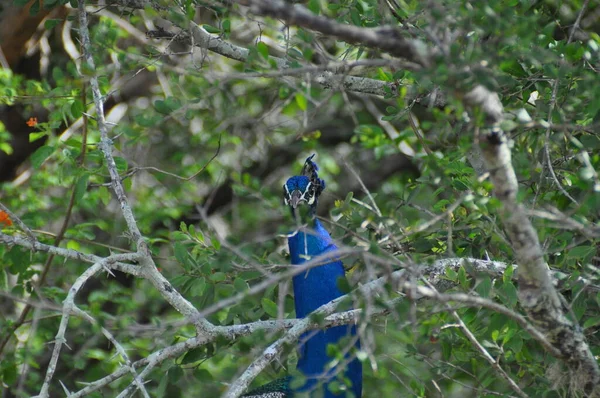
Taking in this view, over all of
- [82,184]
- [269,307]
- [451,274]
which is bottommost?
[269,307]

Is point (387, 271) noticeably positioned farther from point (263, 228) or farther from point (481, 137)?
point (263, 228)

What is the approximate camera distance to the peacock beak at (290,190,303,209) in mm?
4133

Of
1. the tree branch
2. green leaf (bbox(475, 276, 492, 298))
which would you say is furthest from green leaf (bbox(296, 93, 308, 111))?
green leaf (bbox(475, 276, 492, 298))

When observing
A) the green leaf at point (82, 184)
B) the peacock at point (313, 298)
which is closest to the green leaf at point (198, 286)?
the green leaf at point (82, 184)

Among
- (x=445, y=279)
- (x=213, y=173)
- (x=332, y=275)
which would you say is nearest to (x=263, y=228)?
(x=213, y=173)

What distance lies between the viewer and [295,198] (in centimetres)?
416

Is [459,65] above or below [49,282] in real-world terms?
above

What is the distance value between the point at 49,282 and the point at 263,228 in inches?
82.3

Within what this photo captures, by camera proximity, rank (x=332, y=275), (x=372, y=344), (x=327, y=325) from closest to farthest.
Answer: (x=372, y=344) < (x=327, y=325) < (x=332, y=275)

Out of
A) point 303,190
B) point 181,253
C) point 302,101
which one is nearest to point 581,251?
point 302,101

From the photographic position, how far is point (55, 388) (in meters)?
5.06

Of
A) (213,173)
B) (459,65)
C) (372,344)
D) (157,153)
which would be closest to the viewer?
(459,65)

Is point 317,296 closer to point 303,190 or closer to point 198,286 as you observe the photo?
point 303,190

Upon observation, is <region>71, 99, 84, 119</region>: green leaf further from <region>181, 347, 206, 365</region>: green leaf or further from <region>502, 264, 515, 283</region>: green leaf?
<region>502, 264, 515, 283</region>: green leaf
